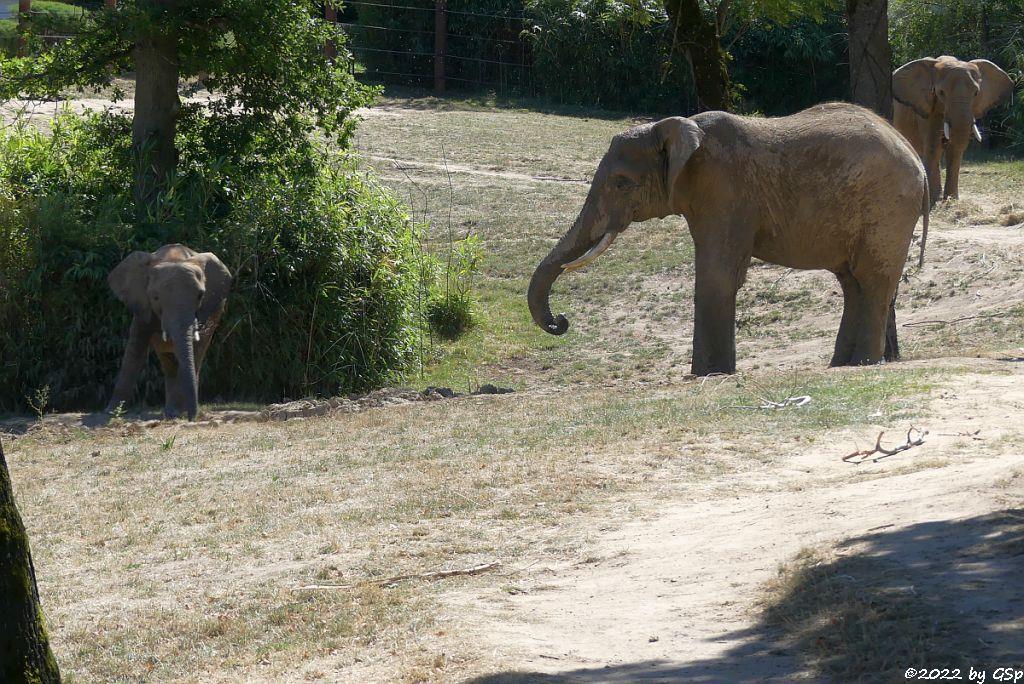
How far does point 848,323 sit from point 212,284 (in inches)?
228

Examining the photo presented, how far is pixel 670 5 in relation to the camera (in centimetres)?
1410

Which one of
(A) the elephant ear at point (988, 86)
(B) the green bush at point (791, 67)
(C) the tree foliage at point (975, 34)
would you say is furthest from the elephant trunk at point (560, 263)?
(B) the green bush at point (791, 67)

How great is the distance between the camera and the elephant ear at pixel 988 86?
20.8 m

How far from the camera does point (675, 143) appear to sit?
35.0 feet

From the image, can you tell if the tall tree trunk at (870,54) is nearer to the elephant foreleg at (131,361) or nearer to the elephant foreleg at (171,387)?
the elephant foreleg at (171,387)

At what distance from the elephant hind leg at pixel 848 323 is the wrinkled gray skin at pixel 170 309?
5.64 m

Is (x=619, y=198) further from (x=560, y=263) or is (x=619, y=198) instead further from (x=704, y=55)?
(x=704, y=55)

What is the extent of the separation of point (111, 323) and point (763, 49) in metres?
22.9

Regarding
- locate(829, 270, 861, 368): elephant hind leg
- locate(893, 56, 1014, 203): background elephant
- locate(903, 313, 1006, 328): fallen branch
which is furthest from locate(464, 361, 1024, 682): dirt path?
locate(893, 56, 1014, 203): background elephant

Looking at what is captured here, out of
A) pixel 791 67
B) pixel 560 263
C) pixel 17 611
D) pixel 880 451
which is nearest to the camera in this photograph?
pixel 17 611

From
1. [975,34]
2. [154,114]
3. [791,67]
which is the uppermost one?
[975,34]

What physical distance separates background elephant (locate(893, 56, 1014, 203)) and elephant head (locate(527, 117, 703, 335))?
939cm

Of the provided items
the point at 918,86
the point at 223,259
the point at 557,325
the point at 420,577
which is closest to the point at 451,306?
the point at 223,259

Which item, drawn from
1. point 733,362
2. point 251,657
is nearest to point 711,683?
point 251,657
